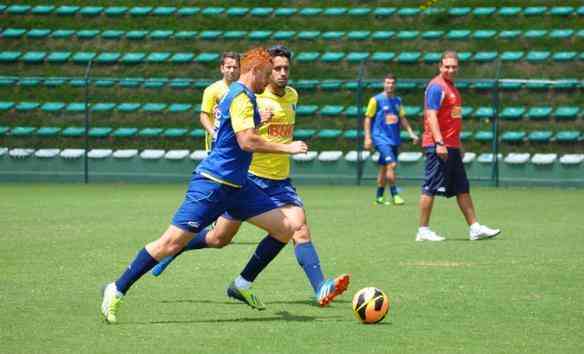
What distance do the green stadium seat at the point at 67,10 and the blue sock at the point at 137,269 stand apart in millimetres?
24807

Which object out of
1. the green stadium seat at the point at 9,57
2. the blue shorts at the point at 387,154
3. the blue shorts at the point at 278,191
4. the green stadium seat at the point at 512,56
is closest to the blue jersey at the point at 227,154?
the blue shorts at the point at 278,191

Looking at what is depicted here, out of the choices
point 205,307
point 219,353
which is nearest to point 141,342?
point 219,353

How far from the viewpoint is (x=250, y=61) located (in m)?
8.15

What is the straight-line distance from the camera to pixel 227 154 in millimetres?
8258

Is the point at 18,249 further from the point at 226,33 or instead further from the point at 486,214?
the point at 226,33

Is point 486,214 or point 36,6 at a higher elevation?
point 36,6

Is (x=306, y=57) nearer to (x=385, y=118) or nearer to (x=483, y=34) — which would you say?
(x=483, y=34)

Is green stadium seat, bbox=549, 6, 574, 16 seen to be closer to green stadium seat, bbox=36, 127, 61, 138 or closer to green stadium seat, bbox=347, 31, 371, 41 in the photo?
green stadium seat, bbox=347, 31, 371, 41

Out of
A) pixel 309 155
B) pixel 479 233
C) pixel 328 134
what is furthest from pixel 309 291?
pixel 328 134

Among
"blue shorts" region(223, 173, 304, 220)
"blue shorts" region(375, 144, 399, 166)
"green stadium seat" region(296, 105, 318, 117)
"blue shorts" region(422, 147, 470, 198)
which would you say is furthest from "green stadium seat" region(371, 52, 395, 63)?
"blue shorts" region(223, 173, 304, 220)

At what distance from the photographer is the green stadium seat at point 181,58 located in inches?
1185

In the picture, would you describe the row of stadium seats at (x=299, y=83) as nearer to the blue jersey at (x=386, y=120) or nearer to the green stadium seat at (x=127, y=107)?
the green stadium seat at (x=127, y=107)

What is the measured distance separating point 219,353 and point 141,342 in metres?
0.64

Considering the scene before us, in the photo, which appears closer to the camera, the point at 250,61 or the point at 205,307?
the point at 250,61
